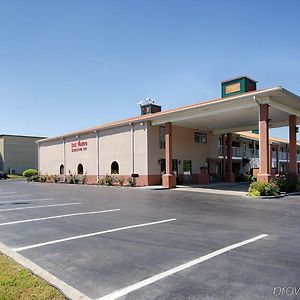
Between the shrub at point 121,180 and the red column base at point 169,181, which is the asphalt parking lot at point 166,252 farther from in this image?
the shrub at point 121,180

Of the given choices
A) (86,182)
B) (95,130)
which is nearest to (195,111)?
(95,130)

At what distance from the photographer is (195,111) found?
21672 millimetres

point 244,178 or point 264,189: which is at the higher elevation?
point 264,189

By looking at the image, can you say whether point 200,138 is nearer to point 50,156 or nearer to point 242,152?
point 242,152

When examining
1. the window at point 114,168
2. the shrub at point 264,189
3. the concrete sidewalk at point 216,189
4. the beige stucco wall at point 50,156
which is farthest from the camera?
the beige stucco wall at point 50,156

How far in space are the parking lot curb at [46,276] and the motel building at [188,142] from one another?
47.7 feet

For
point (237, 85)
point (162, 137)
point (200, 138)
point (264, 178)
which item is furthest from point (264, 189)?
point (200, 138)

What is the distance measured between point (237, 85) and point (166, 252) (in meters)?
20.2

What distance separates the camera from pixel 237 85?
2386 centimetres

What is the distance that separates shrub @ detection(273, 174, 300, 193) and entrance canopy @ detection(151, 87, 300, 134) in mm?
4219

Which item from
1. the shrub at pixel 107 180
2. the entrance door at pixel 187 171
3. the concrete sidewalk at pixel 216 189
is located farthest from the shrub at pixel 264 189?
the shrub at pixel 107 180

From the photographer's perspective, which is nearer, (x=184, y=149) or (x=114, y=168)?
(x=184, y=149)

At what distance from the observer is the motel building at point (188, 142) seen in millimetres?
18956

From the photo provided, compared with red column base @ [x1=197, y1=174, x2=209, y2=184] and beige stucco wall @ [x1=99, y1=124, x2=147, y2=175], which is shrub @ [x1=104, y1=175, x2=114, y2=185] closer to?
beige stucco wall @ [x1=99, y1=124, x2=147, y2=175]
